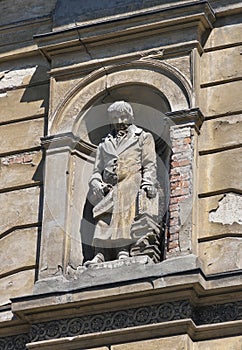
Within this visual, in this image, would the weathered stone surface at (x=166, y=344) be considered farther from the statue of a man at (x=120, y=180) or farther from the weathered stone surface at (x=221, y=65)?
the weathered stone surface at (x=221, y=65)

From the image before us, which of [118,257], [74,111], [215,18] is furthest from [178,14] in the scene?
[118,257]

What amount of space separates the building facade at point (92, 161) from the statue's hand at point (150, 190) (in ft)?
0.38

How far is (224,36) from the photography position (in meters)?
13.2

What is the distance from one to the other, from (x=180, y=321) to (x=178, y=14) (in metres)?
2.74

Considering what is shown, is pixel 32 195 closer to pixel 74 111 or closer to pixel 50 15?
pixel 74 111

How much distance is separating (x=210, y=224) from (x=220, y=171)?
46cm

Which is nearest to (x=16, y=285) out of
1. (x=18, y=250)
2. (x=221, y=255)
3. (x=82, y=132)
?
(x=18, y=250)

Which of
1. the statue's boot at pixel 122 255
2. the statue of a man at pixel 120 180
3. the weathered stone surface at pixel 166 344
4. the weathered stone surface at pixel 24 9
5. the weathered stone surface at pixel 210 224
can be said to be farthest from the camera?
the weathered stone surface at pixel 24 9

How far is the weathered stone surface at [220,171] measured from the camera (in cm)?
1247

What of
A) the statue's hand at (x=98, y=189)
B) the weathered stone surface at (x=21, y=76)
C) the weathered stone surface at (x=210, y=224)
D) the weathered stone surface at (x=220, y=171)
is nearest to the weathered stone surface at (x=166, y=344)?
the weathered stone surface at (x=210, y=224)

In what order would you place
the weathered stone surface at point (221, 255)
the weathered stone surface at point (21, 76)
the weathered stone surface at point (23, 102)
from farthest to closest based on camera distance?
the weathered stone surface at point (21, 76)
the weathered stone surface at point (23, 102)
the weathered stone surface at point (221, 255)

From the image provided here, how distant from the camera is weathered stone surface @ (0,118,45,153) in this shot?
1338 centimetres

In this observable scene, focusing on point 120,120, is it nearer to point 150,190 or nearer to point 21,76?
point 150,190

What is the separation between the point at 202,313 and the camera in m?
11.9
